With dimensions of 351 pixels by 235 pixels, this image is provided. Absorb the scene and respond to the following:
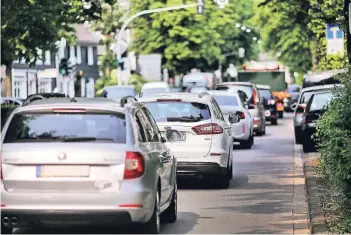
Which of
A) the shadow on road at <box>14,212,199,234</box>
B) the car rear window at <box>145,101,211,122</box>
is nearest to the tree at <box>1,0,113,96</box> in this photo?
the car rear window at <box>145,101,211,122</box>

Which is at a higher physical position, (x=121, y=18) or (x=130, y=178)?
(x=130, y=178)

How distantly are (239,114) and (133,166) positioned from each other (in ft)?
63.3

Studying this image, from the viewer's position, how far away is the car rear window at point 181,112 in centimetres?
1870

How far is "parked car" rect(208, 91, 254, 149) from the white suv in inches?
439

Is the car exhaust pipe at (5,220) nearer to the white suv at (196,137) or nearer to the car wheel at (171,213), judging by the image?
the car wheel at (171,213)

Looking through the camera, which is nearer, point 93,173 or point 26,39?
point 93,173

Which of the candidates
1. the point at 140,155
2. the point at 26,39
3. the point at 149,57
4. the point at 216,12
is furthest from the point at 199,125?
the point at 216,12

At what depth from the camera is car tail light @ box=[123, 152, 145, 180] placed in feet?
38.2

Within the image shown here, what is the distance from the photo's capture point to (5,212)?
11.7 metres

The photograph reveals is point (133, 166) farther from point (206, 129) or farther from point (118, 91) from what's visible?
point (118, 91)

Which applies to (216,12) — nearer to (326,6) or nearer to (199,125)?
(326,6)

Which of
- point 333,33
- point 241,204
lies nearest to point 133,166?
point 241,204

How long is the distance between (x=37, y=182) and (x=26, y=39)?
2506cm

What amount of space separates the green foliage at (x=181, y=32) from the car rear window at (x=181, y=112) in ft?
162
